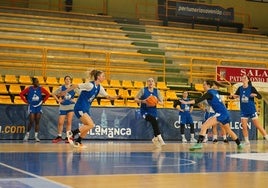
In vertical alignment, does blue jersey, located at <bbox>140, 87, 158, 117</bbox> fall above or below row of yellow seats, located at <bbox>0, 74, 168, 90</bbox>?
below

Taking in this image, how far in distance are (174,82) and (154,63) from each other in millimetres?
1367

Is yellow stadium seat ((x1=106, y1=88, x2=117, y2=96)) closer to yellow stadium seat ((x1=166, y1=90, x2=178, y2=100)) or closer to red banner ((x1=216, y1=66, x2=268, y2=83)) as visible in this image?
yellow stadium seat ((x1=166, y1=90, x2=178, y2=100))

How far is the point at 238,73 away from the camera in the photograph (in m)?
26.1

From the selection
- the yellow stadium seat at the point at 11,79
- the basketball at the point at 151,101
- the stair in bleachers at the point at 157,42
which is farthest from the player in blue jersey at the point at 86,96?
the stair in bleachers at the point at 157,42

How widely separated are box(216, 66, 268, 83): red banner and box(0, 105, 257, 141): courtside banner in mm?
2877

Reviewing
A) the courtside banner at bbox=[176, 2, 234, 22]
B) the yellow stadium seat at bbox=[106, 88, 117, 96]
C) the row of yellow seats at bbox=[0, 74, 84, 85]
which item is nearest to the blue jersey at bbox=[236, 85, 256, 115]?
the yellow stadium seat at bbox=[106, 88, 117, 96]

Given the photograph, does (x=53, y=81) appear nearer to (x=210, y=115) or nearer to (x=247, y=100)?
(x=210, y=115)

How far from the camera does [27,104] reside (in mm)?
19172

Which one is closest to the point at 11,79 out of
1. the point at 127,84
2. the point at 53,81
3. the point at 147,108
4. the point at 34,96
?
the point at 53,81

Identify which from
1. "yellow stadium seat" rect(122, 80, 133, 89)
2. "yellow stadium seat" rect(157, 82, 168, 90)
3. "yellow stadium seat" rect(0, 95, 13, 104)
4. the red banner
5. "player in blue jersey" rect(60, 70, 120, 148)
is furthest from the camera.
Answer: the red banner

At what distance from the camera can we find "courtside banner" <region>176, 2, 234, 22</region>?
3175cm

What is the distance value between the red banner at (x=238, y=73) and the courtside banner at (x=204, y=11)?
686cm

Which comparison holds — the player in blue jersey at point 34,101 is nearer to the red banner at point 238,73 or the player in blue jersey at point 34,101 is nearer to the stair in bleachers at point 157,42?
the stair in bleachers at point 157,42

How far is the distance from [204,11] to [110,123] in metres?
14.0
